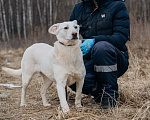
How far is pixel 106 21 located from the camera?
2.83 m

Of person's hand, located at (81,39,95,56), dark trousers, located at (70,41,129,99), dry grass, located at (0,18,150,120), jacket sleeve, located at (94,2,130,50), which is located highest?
jacket sleeve, located at (94,2,130,50)

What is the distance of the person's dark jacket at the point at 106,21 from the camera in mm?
2723

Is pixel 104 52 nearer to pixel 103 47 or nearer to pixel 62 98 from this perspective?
pixel 103 47

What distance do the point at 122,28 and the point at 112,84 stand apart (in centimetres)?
75

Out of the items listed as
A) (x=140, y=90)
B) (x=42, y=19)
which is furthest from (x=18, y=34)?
(x=140, y=90)

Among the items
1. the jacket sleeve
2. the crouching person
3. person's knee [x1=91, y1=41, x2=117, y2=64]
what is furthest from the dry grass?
the jacket sleeve

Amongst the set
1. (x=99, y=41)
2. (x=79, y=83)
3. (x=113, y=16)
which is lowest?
(x=79, y=83)

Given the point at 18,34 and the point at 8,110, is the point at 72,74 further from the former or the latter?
the point at 18,34

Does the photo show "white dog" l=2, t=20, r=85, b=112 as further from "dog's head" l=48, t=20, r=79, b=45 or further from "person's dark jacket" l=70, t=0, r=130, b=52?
"person's dark jacket" l=70, t=0, r=130, b=52

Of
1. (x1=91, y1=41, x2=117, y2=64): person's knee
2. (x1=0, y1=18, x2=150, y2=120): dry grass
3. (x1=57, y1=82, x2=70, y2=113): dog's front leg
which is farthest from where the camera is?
(x1=91, y1=41, x2=117, y2=64): person's knee

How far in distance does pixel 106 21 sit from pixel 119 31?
237mm

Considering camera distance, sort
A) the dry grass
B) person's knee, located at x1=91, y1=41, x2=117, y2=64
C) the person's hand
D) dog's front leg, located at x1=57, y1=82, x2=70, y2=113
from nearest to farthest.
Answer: the dry grass
dog's front leg, located at x1=57, y1=82, x2=70, y2=113
person's knee, located at x1=91, y1=41, x2=117, y2=64
the person's hand

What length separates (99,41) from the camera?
8.81ft

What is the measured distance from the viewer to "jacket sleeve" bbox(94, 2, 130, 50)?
269 centimetres
